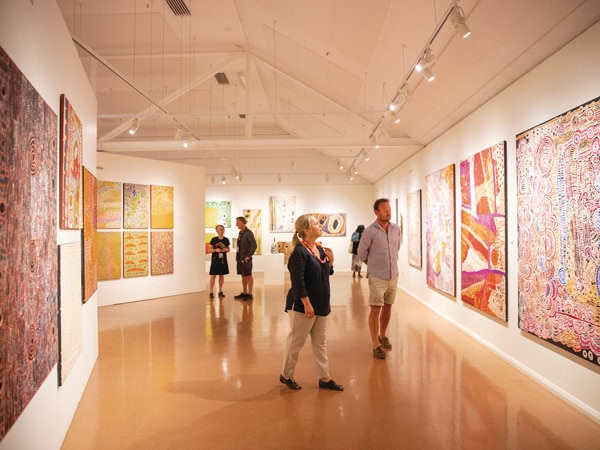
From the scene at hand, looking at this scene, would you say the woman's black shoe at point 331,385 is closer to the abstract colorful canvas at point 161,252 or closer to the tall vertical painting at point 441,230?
the tall vertical painting at point 441,230

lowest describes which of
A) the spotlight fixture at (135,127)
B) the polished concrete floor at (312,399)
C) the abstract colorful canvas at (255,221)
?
the polished concrete floor at (312,399)

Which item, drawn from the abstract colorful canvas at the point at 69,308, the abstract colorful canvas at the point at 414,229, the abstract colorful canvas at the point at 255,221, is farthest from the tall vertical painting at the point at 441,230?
the abstract colorful canvas at the point at 255,221

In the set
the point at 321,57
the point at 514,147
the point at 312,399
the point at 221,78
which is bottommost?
A: the point at 312,399

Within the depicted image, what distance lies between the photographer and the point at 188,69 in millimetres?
9266

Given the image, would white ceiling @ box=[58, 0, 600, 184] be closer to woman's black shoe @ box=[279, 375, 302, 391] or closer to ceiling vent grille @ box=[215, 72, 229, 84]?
ceiling vent grille @ box=[215, 72, 229, 84]

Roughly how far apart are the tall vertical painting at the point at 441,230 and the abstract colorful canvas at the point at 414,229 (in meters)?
0.62

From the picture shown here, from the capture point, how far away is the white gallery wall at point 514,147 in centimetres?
330

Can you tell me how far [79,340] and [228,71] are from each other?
25.8 feet

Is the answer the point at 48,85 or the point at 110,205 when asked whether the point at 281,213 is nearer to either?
the point at 110,205

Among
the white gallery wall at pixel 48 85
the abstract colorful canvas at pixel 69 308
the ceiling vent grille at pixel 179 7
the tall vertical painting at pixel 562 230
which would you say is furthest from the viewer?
the ceiling vent grille at pixel 179 7

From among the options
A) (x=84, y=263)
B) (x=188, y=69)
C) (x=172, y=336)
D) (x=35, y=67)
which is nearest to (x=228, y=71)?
(x=188, y=69)

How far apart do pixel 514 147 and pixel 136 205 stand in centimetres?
741

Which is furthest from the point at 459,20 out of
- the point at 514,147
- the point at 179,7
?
the point at 179,7

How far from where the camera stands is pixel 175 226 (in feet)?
32.0
